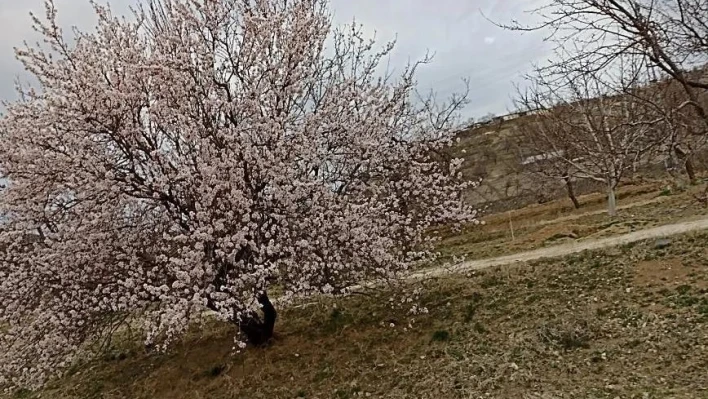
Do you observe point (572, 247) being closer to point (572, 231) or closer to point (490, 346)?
point (572, 231)

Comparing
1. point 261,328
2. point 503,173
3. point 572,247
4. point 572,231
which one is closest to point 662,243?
point 572,247

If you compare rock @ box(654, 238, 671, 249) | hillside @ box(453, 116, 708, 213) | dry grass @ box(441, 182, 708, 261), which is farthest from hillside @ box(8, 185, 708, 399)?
hillside @ box(453, 116, 708, 213)

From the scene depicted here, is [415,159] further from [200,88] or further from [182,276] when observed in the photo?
[182,276]

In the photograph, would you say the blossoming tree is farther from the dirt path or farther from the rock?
the rock

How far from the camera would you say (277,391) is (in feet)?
31.3

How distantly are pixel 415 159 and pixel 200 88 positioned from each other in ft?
14.1

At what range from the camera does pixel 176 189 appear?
30.6 ft

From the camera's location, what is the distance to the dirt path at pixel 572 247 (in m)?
12.6

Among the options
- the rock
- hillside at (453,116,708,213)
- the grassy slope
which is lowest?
the grassy slope

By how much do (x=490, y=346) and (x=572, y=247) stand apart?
5.94 metres

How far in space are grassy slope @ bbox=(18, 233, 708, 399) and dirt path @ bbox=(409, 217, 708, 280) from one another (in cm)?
37

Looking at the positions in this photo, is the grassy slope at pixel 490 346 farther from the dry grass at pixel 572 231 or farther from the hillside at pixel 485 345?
the dry grass at pixel 572 231

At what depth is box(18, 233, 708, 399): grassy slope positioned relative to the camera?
7465 millimetres

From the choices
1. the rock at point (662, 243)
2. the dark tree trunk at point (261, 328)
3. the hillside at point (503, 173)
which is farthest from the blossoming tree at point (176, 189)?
the hillside at point (503, 173)
